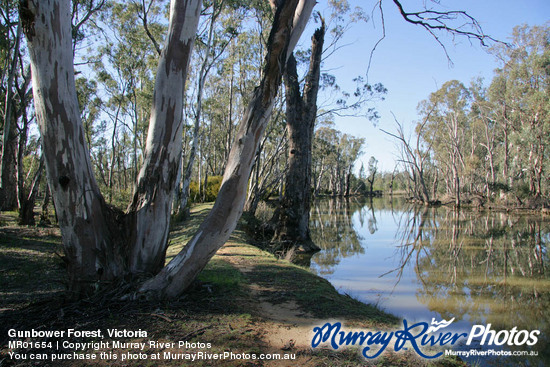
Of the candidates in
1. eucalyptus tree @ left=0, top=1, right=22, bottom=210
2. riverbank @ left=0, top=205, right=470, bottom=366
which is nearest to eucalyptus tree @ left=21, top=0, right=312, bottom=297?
riverbank @ left=0, top=205, right=470, bottom=366

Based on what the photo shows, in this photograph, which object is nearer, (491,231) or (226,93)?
(491,231)

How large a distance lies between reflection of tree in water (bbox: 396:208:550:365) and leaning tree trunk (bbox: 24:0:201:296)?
14.2 feet

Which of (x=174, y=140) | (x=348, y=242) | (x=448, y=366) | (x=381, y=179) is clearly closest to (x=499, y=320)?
(x=448, y=366)

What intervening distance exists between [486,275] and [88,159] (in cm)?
757

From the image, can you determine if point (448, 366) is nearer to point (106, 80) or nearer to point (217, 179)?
point (106, 80)

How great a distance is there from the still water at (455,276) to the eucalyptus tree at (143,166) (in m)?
3.03

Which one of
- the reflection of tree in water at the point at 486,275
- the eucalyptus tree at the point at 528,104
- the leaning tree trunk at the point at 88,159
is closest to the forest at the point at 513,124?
the eucalyptus tree at the point at 528,104

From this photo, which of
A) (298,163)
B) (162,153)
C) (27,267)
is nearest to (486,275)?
(298,163)

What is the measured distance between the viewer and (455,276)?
722 cm

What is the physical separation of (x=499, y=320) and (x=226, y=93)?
948 inches

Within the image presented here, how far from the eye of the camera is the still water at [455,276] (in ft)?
16.0

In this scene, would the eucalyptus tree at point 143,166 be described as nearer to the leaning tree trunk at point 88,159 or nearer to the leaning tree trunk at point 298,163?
the leaning tree trunk at point 88,159

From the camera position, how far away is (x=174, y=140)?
3848 mm
